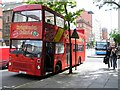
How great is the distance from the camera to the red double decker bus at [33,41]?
15211mm

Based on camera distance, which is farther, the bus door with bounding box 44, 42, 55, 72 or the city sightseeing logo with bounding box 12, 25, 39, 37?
the bus door with bounding box 44, 42, 55, 72

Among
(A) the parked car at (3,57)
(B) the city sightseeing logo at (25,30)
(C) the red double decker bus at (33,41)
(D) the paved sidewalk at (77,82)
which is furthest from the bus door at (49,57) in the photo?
(A) the parked car at (3,57)

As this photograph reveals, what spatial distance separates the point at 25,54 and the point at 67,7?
13.7 feet

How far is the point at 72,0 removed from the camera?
16.9m

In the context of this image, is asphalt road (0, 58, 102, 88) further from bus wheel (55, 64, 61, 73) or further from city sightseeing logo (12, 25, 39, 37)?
city sightseeing logo (12, 25, 39, 37)

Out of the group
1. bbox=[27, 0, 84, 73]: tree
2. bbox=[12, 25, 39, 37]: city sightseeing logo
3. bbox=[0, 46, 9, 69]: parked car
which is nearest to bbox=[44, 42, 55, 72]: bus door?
bbox=[12, 25, 39, 37]: city sightseeing logo

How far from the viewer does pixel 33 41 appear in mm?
15438

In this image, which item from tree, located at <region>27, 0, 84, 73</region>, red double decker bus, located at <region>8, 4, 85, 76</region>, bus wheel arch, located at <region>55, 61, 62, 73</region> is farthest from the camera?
bus wheel arch, located at <region>55, 61, 62, 73</region>

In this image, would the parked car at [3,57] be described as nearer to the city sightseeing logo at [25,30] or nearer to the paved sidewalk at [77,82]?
the city sightseeing logo at [25,30]

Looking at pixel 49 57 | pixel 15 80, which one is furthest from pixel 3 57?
pixel 15 80

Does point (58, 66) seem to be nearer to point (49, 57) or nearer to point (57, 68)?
point (57, 68)

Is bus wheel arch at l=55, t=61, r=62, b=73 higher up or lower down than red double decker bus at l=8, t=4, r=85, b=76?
lower down

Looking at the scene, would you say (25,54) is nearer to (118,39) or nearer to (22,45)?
(22,45)

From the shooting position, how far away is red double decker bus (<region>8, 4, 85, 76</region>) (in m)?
15.2
